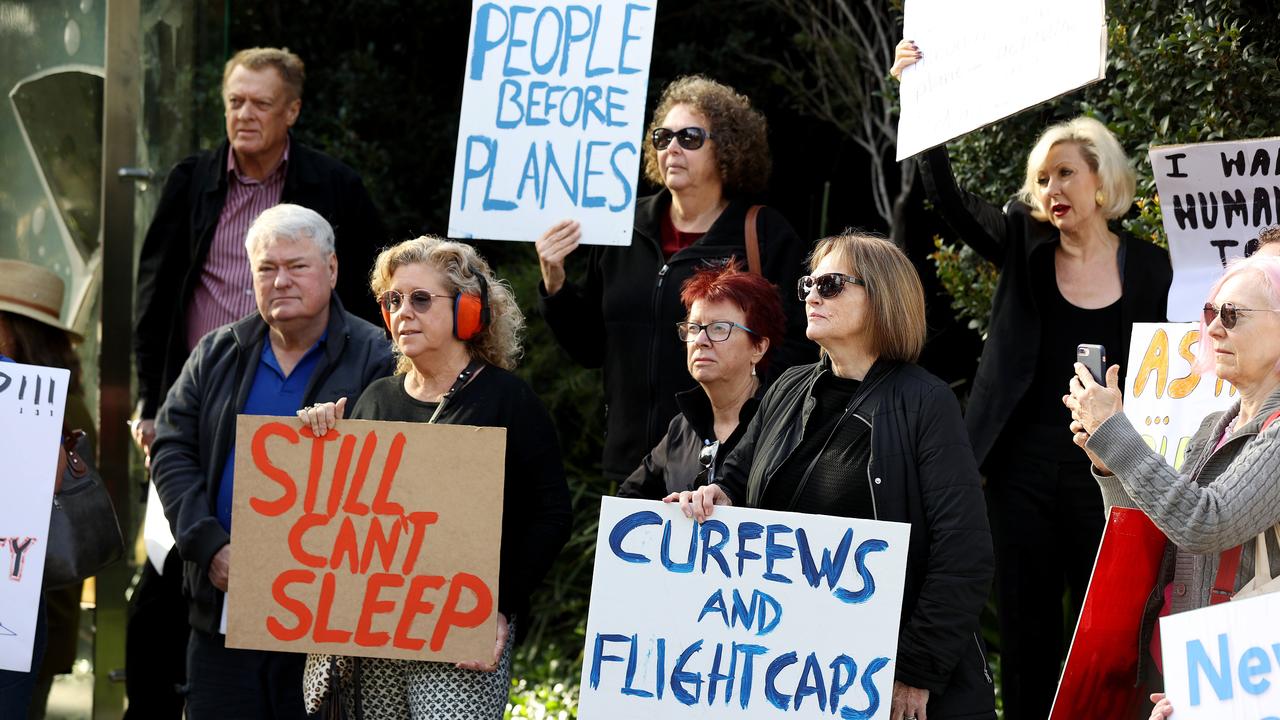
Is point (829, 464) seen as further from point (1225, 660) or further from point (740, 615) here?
point (1225, 660)

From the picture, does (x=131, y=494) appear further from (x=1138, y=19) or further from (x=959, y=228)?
(x=1138, y=19)

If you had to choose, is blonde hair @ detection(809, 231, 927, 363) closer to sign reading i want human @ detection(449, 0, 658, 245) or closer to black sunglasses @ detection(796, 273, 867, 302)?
black sunglasses @ detection(796, 273, 867, 302)

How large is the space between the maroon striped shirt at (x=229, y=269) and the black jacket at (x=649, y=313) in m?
1.22

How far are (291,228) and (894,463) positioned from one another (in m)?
2.01

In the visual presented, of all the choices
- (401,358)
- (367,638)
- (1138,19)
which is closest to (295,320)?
(401,358)

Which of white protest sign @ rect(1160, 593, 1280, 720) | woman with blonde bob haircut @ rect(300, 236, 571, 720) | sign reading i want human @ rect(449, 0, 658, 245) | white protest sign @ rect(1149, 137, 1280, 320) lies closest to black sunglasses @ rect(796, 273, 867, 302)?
woman with blonde bob haircut @ rect(300, 236, 571, 720)

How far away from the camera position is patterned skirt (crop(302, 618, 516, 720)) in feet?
13.0

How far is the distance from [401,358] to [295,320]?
1.34 feet

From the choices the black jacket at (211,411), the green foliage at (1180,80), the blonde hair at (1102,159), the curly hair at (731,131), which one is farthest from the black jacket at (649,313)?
the green foliage at (1180,80)

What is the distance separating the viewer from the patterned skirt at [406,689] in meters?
3.96

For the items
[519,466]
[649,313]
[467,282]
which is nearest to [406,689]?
[519,466]

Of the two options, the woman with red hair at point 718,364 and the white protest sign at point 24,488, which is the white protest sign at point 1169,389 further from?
the white protest sign at point 24,488

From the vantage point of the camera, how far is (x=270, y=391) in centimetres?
458

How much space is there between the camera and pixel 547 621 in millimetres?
7332
